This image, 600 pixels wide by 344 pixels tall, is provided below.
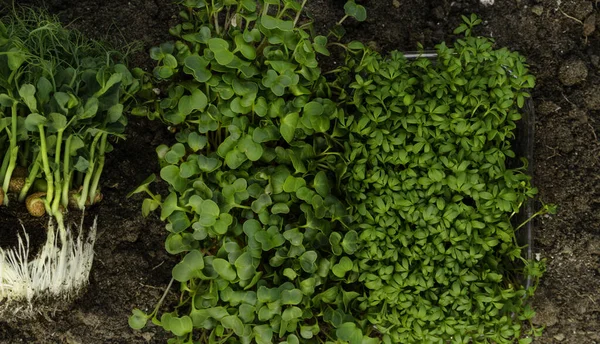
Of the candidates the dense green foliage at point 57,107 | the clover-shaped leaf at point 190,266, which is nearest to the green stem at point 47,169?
the dense green foliage at point 57,107

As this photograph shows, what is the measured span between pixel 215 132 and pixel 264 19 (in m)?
0.39

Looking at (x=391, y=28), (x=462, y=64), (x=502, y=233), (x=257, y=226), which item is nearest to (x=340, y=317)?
(x=257, y=226)

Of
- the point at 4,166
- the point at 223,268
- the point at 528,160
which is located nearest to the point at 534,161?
the point at 528,160

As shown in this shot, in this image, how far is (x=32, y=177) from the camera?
1745 millimetres

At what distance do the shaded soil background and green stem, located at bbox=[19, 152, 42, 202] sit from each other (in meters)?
0.20

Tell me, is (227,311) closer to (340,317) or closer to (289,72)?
(340,317)

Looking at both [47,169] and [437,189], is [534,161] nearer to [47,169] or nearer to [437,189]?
[437,189]

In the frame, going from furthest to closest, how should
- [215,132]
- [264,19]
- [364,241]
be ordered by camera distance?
[215,132]
[364,241]
[264,19]

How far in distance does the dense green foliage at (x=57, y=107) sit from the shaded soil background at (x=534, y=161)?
16 cm

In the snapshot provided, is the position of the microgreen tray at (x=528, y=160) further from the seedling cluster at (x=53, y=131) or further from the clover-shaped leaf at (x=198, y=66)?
the seedling cluster at (x=53, y=131)

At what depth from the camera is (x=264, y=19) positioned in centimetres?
156

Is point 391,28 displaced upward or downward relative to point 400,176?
upward

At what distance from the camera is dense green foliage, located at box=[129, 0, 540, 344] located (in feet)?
5.28

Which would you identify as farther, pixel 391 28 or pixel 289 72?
pixel 391 28
